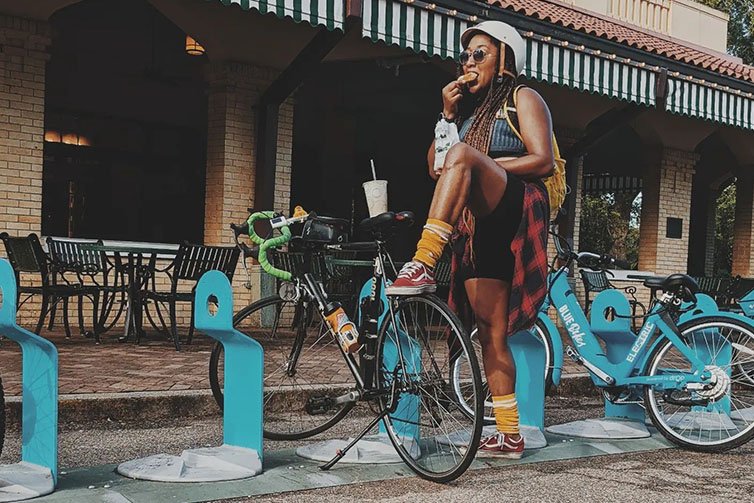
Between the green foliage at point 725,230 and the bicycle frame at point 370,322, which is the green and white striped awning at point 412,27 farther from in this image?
the green foliage at point 725,230

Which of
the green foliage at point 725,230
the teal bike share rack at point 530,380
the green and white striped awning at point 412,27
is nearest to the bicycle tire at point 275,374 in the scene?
the teal bike share rack at point 530,380

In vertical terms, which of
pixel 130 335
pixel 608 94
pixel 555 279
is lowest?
pixel 130 335

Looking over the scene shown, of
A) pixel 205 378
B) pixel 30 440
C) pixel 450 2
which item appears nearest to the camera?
pixel 30 440

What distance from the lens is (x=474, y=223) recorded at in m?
4.32

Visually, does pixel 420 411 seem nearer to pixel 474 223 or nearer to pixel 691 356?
pixel 474 223

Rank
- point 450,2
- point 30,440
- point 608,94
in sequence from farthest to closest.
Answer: point 608,94 → point 450,2 → point 30,440

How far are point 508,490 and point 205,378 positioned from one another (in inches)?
119

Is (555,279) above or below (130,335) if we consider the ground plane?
above

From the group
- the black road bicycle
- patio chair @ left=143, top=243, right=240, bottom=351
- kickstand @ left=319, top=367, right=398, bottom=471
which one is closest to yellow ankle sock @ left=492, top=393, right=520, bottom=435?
the black road bicycle

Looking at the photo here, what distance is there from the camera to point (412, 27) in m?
9.70

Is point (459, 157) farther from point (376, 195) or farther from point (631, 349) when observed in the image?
point (631, 349)

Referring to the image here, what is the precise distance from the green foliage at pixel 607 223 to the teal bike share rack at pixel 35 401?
32046 mm

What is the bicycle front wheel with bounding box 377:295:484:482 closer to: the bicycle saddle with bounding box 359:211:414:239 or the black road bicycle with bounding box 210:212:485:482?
the black road bicycle with bounding box 210:212:485:482

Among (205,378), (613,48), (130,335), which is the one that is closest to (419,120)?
(613,48)
